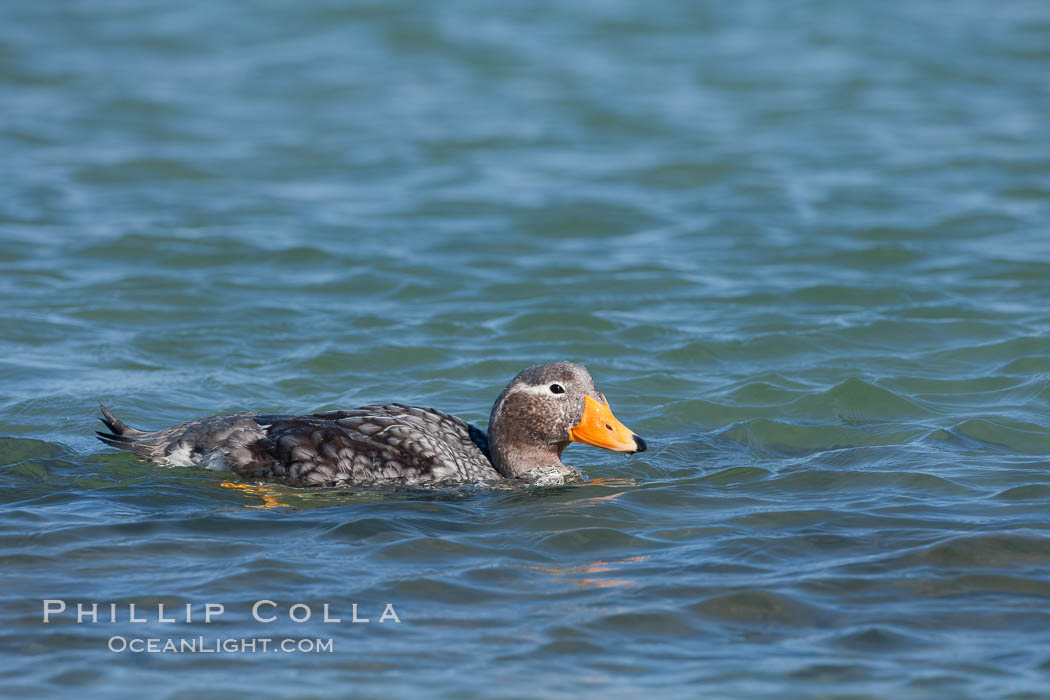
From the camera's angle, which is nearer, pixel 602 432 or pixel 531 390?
pixel 602 432

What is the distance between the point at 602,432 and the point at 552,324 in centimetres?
427

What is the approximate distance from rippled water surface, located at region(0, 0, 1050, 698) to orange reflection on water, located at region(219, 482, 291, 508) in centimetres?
4

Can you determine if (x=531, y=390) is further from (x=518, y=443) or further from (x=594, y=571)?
(x=594, y=571)

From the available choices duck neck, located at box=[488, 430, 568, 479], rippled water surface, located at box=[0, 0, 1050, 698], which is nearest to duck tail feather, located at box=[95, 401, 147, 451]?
rippled water surface, located at box=[0, 0, 1050, 698]

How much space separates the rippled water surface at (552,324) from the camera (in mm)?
6203

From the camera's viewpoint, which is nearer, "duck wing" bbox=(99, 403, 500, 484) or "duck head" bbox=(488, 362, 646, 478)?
"duck wing" bbox=(99, 403, 500, 484)

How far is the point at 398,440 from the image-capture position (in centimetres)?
852

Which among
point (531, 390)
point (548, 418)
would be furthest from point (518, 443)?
point (531, 390)

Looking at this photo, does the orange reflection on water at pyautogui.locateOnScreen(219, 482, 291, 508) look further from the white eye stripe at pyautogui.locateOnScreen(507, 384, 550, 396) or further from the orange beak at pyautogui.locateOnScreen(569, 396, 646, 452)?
the orange beak at pyautogui.locateOnScreen(569, 396, 646, 452)

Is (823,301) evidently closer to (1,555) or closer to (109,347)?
(109,347)

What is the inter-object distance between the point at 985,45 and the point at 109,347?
60.1 feet

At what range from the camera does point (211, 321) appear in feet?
41.9

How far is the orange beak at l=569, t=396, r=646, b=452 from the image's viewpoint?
8.48 m

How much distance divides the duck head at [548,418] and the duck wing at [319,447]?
0.93 ft
